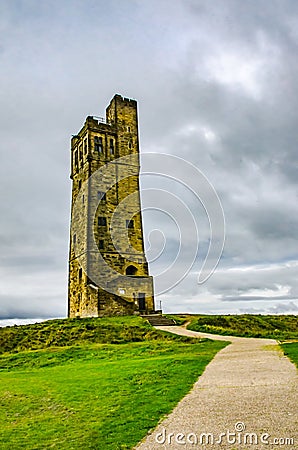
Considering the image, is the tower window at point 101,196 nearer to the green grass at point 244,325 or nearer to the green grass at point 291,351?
the green grass at point 244,325

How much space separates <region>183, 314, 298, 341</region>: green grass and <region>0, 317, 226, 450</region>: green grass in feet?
16.3

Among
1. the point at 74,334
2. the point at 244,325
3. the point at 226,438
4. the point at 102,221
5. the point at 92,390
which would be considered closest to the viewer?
the point at 226,438

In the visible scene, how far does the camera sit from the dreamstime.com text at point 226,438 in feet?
21.0

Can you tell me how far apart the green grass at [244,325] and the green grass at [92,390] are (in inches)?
196

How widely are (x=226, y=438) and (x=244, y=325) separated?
936 inches

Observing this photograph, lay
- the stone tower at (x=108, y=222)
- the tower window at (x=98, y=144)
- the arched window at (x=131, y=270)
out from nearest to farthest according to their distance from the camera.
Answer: the stone tower at (x=108, y=222) < the arched window at (x=131, y=270) < the tower window at (x=98, y=144)

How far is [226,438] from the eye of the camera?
6.68m

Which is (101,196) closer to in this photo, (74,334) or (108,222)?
(108,222)

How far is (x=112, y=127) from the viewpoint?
41.8 meters

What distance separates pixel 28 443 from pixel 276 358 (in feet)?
31.3

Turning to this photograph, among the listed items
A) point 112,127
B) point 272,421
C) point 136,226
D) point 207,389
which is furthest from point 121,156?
point 272,421

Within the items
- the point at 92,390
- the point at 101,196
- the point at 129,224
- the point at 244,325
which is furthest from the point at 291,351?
the point at 101,196

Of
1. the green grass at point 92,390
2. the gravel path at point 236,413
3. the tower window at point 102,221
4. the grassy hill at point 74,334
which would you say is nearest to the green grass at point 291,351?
the gravel path at point 236,413

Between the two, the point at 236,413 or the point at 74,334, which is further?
the point at 74,334
